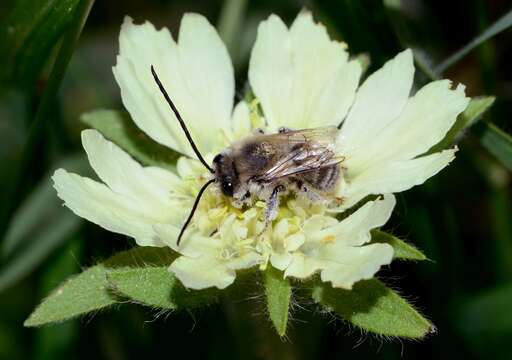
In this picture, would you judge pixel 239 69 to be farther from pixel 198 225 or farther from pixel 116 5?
pixel 198 225

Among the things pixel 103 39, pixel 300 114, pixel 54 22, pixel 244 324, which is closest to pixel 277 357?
pixel 244 324

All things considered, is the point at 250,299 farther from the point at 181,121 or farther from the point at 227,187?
the point at 181,121

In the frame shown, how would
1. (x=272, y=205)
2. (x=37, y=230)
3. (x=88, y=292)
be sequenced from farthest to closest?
(x=37, y=230) → (x=272, y=205) → (x=88, y=292)

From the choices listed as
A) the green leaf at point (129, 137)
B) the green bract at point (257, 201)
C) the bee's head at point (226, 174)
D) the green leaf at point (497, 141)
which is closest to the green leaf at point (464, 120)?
the green bract at point (257, 201)

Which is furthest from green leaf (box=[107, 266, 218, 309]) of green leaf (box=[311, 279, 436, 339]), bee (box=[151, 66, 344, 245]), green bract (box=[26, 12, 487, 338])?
green leaf (box=[311, 279, 436, 339])

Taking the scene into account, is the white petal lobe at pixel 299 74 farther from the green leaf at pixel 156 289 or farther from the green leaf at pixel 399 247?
the green leaf at pixel 156 289

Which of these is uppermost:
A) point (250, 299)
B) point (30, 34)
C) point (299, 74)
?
point (30, 34)

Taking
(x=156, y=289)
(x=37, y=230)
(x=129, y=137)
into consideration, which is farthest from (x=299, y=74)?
(x=37, y=230)
